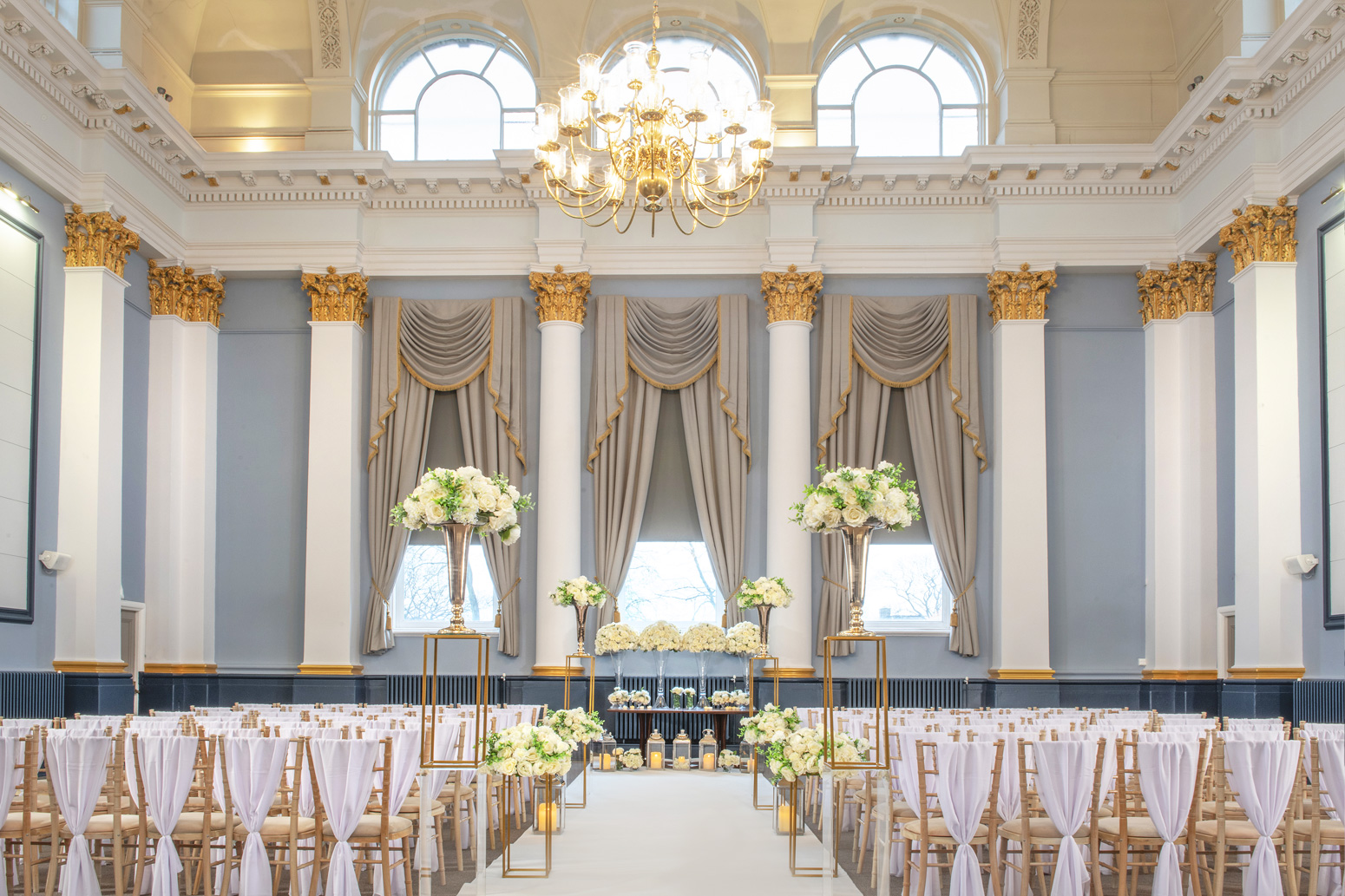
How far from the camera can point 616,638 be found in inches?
513

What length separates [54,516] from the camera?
11352 millimetres

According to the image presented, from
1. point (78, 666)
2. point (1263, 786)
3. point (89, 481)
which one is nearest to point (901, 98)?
point (89, 481)

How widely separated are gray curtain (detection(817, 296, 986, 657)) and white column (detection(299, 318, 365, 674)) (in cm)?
513

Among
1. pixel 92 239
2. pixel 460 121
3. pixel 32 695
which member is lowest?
pixel 32 695

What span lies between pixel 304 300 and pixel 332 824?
9783 millimetres

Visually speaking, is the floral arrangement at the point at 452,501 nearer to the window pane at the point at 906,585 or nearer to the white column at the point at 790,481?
the white column at the point at 790,481

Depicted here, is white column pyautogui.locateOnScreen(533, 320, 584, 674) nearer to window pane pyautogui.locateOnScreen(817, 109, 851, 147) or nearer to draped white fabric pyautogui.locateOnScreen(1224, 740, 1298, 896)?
window pane pyautogui.locateOnScreen(817, 109, 851, 147)

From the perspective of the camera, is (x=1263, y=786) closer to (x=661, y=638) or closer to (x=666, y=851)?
(x=666, y=851)

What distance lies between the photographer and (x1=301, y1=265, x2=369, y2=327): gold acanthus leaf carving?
46.1 feet

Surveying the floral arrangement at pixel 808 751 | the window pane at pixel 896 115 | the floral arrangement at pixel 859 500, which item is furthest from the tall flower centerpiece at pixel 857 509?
the window pane at pixel 896 115

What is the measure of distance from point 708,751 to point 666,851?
16.9 ft

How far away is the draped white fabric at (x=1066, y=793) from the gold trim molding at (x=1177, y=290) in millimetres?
9068

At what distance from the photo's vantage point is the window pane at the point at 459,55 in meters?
15.1

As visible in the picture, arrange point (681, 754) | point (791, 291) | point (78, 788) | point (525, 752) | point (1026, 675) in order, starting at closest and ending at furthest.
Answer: point (78, 788) → point (525, 752) → point (681, 754) → point (1026, 675) → point (791, 291)
